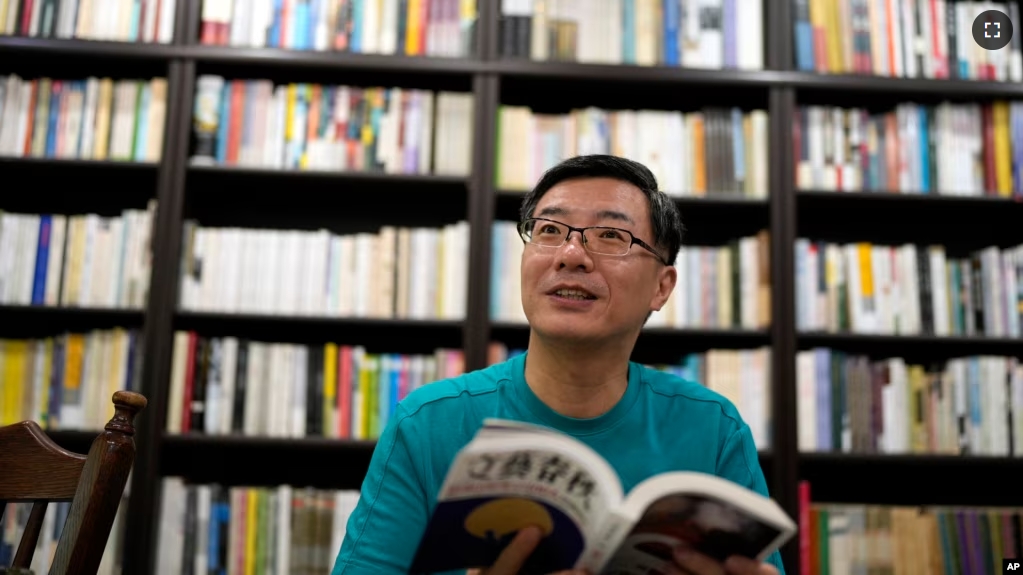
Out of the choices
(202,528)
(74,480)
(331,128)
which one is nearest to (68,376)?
(202,528)

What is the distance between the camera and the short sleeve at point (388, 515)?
42.1 inches

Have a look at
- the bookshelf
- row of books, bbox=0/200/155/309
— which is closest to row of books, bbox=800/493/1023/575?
the bookshelf

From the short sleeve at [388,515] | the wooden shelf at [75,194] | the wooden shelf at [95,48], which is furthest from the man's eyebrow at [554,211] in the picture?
the wooden shelf at [75,194]

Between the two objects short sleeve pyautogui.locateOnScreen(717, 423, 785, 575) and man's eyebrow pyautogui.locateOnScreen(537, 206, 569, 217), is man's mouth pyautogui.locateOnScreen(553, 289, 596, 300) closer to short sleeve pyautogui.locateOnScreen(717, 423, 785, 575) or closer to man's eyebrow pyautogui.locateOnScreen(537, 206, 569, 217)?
man's eyebrow pyautogui.locateOnScreen(537, 206, 569, 217)

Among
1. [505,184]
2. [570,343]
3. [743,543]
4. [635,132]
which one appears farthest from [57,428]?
[743,543]

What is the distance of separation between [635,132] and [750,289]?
1.80 ft

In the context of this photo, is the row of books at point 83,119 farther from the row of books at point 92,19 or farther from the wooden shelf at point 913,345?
the wooden shelf at point 913,345

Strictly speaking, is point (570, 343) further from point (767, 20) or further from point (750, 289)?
point (767, 20)

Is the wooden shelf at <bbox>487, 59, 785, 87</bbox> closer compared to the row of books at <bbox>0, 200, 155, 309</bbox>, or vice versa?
the row of books at <bbox>0, 200, 155, 309</bbox>

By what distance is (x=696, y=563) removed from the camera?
81 cm

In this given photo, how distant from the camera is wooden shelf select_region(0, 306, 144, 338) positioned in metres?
2.20

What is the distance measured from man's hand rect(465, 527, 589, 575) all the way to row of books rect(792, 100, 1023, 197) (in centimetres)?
178

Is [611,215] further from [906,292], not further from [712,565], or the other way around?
[906,292]

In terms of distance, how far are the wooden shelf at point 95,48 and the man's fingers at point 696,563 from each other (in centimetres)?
203
